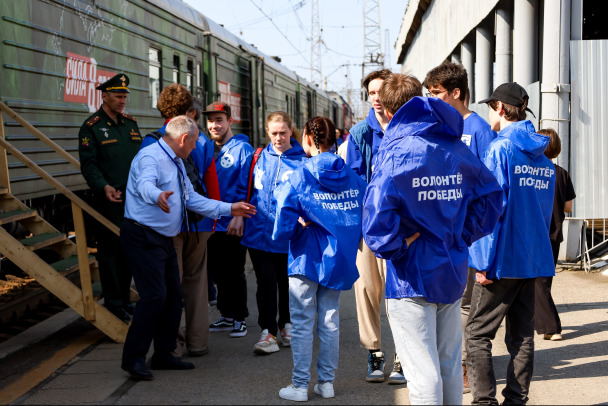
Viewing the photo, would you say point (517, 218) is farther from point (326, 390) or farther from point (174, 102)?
point (174, 102)

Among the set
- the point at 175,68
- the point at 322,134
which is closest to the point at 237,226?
the point at 322,134

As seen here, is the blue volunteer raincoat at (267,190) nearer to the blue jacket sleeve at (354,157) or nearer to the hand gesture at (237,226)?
the hand gesture at (237,226)

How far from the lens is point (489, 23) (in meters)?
15.3

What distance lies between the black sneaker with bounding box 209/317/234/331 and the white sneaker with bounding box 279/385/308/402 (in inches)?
77.0

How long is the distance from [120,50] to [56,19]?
1.63 m

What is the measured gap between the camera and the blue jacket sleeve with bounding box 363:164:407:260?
10.5 ft

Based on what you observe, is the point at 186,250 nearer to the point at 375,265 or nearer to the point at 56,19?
the point at 375,265

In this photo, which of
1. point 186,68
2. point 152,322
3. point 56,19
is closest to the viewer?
point 152,322

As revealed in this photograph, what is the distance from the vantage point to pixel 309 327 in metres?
4.61

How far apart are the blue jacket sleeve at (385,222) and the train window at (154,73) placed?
7.71 m

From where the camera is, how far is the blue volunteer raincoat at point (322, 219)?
4.50 metres

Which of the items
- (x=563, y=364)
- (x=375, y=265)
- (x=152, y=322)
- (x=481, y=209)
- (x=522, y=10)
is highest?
(x=522, y=10)

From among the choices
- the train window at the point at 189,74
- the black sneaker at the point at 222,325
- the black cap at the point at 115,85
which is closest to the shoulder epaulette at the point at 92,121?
the black cap at the point at 115,85

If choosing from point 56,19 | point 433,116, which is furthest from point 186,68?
point 433,116
